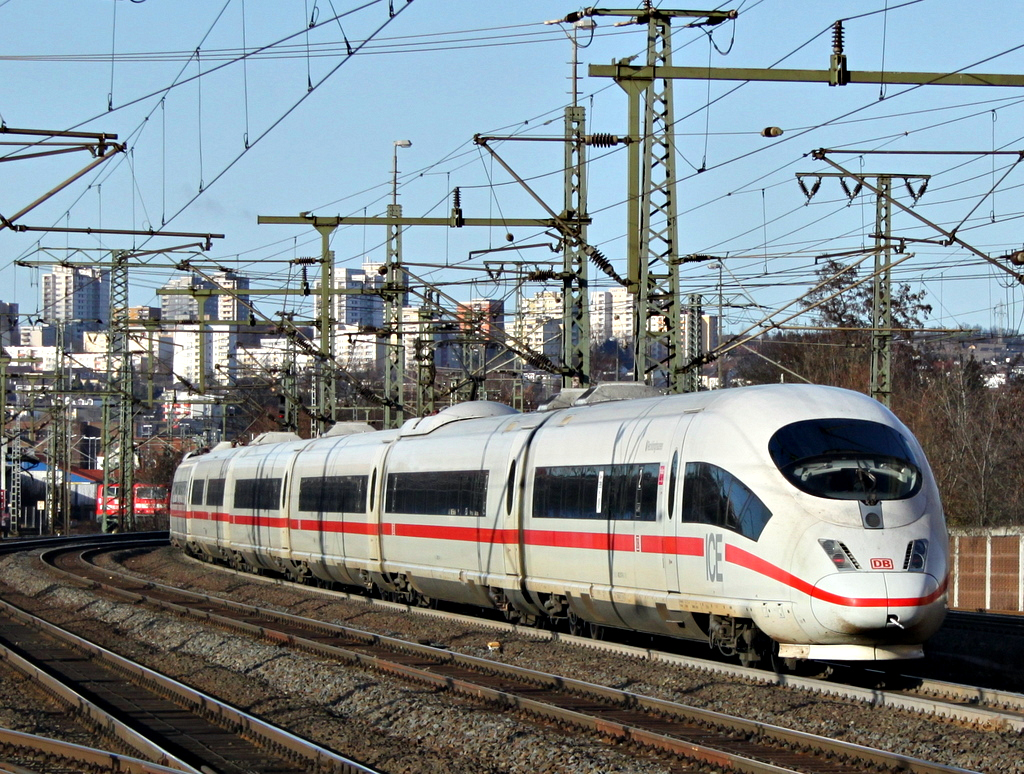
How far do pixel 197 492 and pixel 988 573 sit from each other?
944 inches

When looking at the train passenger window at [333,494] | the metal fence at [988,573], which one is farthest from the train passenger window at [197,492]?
the metal fence at [988,573]

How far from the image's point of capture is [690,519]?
1515 cm

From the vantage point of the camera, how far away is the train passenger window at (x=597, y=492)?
53.1 ft

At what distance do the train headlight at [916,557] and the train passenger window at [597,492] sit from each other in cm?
333

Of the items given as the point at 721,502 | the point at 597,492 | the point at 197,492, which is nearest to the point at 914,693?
the point at 721,502

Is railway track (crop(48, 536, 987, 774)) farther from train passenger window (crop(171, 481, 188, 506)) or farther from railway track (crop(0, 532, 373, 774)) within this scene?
train passenger window (crop(171, 481, 188, 506))

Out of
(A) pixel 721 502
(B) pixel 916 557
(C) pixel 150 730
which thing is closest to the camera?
(C) pixel 150 730

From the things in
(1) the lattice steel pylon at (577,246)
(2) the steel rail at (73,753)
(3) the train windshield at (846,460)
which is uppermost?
(1) the lattice steel pylon at (577,246)

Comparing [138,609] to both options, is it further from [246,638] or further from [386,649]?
[386,649]

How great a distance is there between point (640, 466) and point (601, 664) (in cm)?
234

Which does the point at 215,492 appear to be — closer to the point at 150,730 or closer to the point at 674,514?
the point at 674,514

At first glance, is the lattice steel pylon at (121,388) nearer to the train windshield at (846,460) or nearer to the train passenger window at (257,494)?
the train passenger window at (257,494)

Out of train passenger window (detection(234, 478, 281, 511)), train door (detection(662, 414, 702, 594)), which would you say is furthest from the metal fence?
train passenger window (detection(234, 478, 281, 511))

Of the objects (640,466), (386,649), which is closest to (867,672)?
(640,466)
